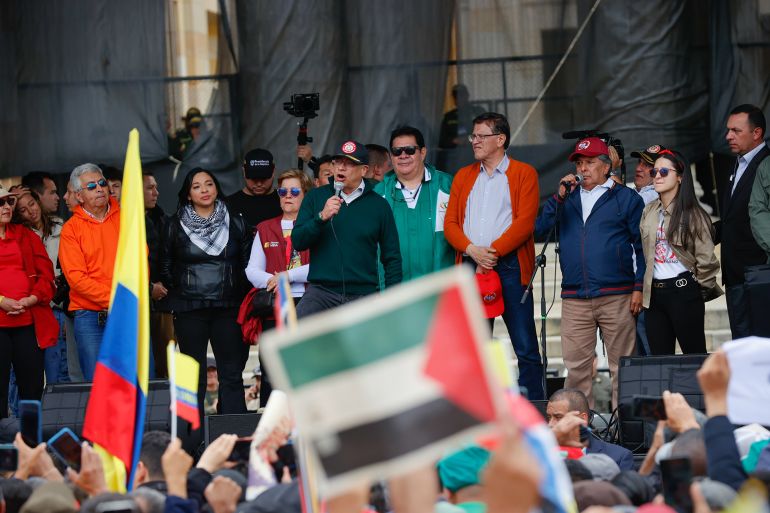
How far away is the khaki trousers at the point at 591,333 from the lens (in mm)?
8531

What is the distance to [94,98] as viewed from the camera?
12.0 metres

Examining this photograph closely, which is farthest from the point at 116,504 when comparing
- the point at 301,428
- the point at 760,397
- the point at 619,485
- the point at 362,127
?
the point at 362,127

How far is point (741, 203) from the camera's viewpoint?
8.47 m

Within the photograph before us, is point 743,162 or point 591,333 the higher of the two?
point 743,162

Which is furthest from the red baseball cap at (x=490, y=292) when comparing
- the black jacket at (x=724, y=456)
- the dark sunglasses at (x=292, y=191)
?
the black jacket at (x=724, y=456)

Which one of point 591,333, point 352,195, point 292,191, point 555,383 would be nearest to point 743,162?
point 591,333

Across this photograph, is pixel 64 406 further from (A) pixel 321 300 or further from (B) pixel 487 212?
(B) pixel 487 212

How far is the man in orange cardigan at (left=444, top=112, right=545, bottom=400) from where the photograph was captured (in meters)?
8.49

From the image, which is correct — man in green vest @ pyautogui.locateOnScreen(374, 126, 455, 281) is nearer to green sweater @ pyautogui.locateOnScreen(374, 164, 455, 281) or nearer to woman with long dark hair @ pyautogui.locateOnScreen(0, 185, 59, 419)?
green sweater @ pyautogui.locateOnScreen(374, 164, 455, 281)

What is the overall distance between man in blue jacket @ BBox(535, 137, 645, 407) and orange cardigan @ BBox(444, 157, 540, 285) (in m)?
0.14

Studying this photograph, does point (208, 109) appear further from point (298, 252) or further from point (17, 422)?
point (17, 422)

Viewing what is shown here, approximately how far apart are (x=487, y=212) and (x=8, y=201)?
2954 millimetres

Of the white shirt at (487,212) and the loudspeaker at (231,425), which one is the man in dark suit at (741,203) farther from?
the loudspeaker at (231,425)

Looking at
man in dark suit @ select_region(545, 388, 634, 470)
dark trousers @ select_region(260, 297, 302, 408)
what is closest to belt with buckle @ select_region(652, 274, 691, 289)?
man in dark suit @ select_region(545, 388, 634, 470)
